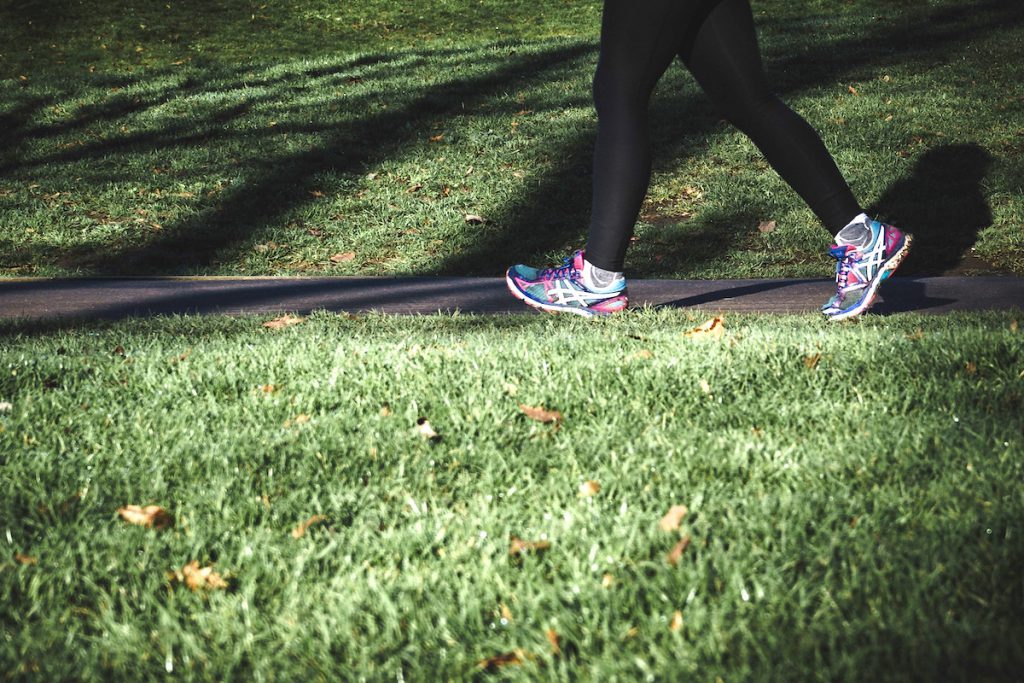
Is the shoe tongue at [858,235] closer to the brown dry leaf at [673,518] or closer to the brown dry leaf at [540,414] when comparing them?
the brown dry leaf at [540,414]

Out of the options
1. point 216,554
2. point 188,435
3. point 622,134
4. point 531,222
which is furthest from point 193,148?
point 216,554

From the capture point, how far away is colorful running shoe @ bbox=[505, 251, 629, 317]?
374 centimetres

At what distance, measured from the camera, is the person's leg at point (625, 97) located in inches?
126

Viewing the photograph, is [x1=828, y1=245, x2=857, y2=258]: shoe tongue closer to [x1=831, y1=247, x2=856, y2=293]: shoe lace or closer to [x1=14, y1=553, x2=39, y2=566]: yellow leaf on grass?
[x1=831, y1=247, x2=856, y2=293]: shoe lace

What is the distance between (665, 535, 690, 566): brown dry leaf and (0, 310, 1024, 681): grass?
1 cm

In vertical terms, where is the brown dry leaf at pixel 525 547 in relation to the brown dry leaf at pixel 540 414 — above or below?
above

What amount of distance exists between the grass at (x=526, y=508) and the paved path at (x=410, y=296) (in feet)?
4.65

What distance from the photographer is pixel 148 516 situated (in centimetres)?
207

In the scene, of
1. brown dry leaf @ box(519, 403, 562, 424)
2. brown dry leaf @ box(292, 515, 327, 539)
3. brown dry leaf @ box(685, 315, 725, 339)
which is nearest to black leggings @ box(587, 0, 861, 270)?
brown dry leaf @ box(685, 315, 725, 339)

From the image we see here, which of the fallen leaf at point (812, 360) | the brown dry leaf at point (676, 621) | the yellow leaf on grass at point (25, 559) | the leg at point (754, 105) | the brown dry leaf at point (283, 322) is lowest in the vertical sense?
the brown dry leaf at point (283, 322)

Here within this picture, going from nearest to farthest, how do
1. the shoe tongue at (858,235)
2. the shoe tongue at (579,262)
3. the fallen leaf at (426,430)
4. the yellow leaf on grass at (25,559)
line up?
1. the yellow leaf on grass at (25,559)
2. the fallen leaf at (426,430)
3. the shoe tongue at (858,235)
4. the shoe tongue at (579,262)

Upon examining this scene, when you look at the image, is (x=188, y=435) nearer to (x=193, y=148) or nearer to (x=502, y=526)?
(x=502, y=526)

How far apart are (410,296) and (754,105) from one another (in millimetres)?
2285

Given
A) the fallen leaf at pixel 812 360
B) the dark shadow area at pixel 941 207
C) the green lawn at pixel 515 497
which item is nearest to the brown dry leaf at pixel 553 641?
the green lawn at pixel 515 497
